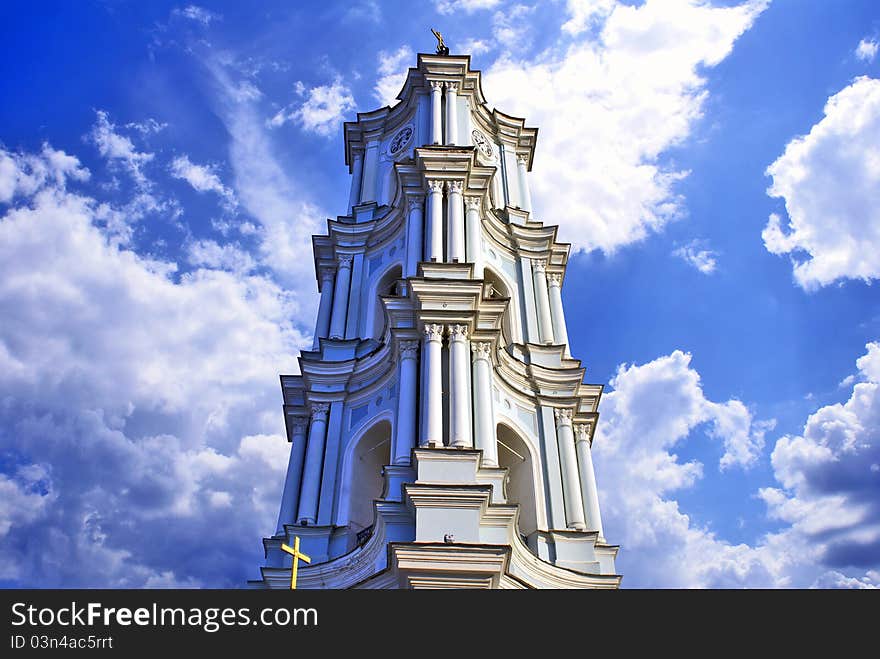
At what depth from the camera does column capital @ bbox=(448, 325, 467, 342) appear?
19.8 meters

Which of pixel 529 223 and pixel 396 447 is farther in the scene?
pixel 529 223

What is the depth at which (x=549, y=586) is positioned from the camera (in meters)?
18.3

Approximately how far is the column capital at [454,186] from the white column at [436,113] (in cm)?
277

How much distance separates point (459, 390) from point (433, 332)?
1.86 metres

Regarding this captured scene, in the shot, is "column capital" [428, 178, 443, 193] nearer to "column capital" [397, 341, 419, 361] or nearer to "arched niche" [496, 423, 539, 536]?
"column capital" [397, 341, 419, 361]

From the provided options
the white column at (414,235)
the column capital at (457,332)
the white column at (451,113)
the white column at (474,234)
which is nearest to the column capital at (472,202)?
the white column at (474,234)

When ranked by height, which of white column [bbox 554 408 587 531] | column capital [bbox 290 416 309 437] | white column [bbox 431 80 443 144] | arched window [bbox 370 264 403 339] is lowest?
white column [bbox 554 408 587 531]

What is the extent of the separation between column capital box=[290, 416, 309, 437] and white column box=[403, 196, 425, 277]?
5.21m

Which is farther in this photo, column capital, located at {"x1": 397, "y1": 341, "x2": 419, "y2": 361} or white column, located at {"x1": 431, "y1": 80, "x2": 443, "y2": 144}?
white column, located at {"x1": 431, "y1": 80, "x2": 443, "y2": 144}

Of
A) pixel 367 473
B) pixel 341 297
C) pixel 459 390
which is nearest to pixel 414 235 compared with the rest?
pixel 341 297

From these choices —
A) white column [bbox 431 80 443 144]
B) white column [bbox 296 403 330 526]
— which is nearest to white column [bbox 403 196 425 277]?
white column [bbox 431 80 443 144]
